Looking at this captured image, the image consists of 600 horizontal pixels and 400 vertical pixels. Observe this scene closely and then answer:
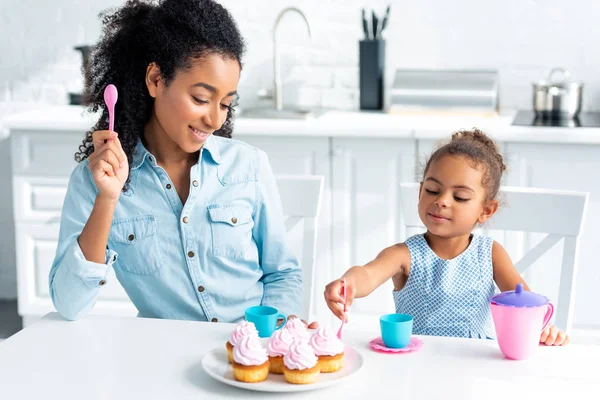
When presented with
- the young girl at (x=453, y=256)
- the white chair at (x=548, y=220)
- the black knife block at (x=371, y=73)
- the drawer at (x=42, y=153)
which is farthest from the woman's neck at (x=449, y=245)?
the drawer at (x=42, y=153)

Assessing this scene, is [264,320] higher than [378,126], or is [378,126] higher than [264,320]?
[378,126]

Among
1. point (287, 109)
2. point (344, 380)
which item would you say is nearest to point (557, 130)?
point (287, 109)

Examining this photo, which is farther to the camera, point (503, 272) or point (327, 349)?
point (503, 272)

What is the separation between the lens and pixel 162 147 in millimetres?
1854

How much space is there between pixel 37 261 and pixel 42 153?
1.32 ft

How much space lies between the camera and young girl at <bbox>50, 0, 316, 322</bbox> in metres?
1.75

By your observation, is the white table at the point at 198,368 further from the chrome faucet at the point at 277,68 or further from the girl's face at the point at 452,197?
the chrome faucet at the point at 277,68

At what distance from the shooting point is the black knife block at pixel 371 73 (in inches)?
138

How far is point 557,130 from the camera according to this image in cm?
303

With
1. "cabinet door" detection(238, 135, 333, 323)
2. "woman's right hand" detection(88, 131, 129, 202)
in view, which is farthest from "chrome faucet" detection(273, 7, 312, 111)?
"woman's right hand" detection(88, 131, 129, 202)

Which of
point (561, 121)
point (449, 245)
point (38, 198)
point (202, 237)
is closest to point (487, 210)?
point (449, 245)

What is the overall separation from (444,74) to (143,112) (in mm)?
1848

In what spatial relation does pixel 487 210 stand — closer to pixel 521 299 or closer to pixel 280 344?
pixel 521 299

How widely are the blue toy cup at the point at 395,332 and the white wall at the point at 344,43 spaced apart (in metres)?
2.30
